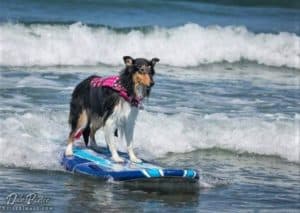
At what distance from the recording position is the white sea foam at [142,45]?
20000mm

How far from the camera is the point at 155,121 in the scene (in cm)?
1343

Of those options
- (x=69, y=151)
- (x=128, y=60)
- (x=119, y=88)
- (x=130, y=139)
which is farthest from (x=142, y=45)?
(x=128, y=60)

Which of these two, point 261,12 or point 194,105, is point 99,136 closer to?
point 194,105

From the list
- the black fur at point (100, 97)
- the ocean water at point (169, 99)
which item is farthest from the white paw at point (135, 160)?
the ocean water at point (169, 99)

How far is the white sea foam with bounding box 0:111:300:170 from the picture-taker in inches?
464

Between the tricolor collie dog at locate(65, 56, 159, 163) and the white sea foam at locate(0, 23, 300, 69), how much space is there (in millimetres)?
7153

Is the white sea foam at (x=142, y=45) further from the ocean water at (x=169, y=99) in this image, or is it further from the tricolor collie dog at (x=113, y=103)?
the tricolor collie dog at (x=113, y=103)

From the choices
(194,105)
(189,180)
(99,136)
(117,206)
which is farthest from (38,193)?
(194,105)

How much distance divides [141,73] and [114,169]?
104cm

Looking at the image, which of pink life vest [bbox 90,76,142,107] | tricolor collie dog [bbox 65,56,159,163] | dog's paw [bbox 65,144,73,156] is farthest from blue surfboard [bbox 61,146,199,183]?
pink life vest [bbox 90,76,142,107]

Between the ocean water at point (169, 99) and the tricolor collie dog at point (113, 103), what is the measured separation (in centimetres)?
54

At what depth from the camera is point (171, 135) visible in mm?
13047

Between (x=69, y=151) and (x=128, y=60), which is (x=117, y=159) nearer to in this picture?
(x=69, y=151)

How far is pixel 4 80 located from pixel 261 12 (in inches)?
702
